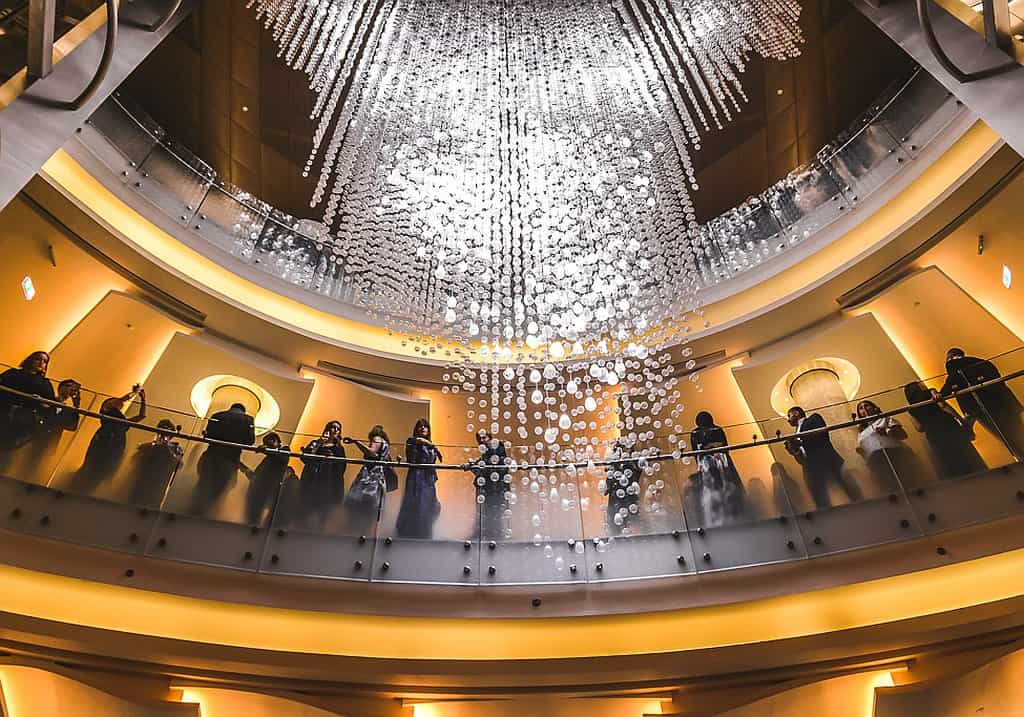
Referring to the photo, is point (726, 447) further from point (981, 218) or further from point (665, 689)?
point (981, 218)

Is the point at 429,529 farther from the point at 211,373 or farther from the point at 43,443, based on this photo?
the point at 211,373

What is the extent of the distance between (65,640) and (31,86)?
3888 mm

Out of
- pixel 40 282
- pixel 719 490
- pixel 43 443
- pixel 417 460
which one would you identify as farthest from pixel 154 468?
pixel 719 490

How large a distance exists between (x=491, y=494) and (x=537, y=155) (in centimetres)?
261

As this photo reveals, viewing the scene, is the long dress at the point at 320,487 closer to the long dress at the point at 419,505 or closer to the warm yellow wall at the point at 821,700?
the long dress at the point at 419,505

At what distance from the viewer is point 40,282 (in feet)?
21.8

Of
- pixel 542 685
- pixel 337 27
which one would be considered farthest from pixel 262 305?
pixel 542 685

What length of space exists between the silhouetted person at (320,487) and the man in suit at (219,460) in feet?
1.62

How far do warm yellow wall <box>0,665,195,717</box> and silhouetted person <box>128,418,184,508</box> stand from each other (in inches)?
→ 49.7

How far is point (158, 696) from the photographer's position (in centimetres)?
497

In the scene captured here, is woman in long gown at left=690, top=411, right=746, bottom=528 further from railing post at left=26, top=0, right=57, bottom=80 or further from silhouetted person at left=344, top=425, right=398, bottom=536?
railing post at left=26, top=0, right=57, bottom=80

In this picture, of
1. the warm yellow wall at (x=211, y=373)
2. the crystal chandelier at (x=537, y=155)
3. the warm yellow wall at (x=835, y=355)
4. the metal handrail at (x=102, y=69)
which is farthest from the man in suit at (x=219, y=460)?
the warm yellow wall at (x=835, y=355)

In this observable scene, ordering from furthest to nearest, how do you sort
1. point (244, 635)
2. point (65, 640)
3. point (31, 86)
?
point (244, 635) < point (65, 640) < point (31, 86)

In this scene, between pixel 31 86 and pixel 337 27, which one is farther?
pixel 337 27
